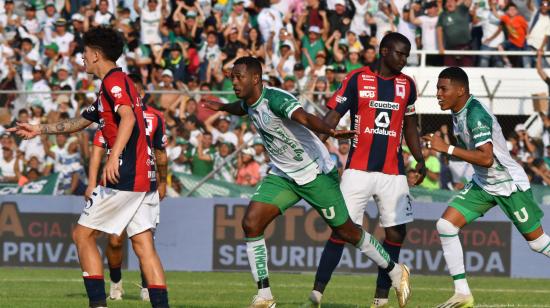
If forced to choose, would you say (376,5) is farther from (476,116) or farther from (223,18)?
(476,116)

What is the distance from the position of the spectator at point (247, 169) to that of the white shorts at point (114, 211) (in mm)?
9421

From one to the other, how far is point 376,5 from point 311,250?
708 cm

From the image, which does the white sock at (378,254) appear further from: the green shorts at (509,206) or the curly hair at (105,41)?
the curly hair at (105,41)

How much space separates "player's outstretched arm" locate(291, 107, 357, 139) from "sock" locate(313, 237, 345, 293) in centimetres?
177

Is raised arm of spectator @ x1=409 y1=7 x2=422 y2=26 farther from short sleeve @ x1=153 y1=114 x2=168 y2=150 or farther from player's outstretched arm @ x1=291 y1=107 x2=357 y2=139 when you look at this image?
player's outstretched arm @ x1=291 y1=107 x2=357 y2=139

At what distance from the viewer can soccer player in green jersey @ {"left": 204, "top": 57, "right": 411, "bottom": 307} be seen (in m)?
11.1

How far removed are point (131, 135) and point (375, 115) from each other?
9.98 feet

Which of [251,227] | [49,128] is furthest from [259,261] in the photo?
[49,128]

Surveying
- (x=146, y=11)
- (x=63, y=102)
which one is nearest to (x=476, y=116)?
(x=63, y=102)

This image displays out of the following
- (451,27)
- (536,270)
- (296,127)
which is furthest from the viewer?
(451,27)

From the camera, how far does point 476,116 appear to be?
442 inches

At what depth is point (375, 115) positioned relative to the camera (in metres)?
11.8

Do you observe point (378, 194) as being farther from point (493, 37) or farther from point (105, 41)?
point (493, 37)

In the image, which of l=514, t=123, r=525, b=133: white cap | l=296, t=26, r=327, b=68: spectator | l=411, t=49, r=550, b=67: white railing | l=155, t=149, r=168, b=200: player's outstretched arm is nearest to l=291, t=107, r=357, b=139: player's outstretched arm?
l=155, t=149, r=168, b=200: player's outstretched arm
